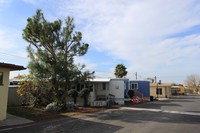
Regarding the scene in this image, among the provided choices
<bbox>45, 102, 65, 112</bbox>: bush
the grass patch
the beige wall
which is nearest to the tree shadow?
the grass patch

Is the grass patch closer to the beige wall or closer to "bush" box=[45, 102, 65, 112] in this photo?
"bush" box=[45, 102, 65, 112]

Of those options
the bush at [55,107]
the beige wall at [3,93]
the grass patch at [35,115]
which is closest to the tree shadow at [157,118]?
the grass patch at [35,115]

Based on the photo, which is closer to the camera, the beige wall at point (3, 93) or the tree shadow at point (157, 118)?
the beige wall at point (3, 93)

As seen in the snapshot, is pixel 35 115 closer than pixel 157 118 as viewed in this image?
No

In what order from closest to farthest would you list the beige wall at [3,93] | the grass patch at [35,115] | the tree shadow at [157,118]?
the beige wall at [3,93] → the tree shadow at [157,118] → the grass patch at [35,115]

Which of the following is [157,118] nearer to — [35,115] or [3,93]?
[35,115]

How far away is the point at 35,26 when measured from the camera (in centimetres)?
1917

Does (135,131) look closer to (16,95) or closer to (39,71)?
(39,71)

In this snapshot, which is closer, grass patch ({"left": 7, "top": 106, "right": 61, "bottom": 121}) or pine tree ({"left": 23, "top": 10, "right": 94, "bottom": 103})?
grass patch ({"left": 7, "top": 106, "right": 61, "bottom": 121})

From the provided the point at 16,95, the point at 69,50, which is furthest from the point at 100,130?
the point at 16,95

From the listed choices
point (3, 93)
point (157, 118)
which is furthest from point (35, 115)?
point (157, 118)

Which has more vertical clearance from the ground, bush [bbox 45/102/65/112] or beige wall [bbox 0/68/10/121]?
beige wall [bbox 0/68/10/121]

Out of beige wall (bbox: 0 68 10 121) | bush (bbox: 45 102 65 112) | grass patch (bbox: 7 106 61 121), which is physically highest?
beige wall (bbox: 0 68 10 121)

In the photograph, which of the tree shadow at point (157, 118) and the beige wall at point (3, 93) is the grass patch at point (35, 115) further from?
the tree shadow at point (157, 118)
